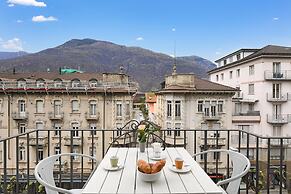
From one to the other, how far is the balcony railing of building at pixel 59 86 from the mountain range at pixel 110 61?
1.51m

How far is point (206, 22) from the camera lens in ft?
67.5

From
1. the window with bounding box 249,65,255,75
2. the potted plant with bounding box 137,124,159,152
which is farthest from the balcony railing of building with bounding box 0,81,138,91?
the potted plant with bounding box 137,124,159,152

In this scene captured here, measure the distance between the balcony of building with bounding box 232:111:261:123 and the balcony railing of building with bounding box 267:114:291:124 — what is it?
70 centimetres

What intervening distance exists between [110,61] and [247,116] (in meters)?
11.4

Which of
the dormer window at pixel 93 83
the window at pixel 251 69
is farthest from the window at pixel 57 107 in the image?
the window at pixel 251 69

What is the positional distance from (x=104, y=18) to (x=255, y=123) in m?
12.5

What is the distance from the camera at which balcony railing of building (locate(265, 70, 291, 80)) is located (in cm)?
1762

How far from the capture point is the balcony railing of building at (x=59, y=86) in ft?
51.7

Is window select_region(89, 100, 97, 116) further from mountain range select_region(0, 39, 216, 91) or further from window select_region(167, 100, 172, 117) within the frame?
window select_region(167, 100, 172, 117)

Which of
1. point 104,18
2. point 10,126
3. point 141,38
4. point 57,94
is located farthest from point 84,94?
point 141,38

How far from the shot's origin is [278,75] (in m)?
17.8

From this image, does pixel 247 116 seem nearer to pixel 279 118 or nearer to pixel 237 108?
pixel 237 108

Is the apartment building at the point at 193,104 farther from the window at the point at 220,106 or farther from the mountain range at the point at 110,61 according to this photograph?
the mountain range at the point at 110,61

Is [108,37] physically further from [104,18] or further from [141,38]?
[104,18]
